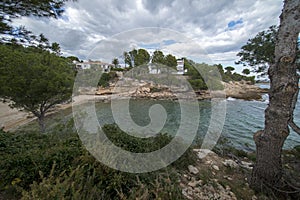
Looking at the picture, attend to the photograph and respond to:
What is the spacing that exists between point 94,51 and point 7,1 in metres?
1.43

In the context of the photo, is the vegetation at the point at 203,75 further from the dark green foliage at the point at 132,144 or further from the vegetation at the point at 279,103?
the dark green foliage at the point at 132,144

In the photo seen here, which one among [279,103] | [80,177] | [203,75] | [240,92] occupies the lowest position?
[240,92]

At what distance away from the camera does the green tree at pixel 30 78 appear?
4.01 metres

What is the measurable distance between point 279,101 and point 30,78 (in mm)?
6492

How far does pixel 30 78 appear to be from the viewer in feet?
14.8

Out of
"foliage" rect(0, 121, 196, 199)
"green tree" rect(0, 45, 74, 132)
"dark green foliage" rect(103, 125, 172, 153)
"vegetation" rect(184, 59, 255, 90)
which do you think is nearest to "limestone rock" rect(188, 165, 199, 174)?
"dark green foliage" rect(103, 125, 172, 153)

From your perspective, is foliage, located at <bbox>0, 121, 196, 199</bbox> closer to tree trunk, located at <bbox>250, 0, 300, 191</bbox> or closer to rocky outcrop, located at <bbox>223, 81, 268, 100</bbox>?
tree trunk, located at <bbox>250, 0, 300, 191</bbox>

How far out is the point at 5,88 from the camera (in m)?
3.97

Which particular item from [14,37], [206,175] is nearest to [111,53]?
[14,37]

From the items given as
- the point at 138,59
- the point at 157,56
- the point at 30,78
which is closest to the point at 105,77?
the point at 138,59

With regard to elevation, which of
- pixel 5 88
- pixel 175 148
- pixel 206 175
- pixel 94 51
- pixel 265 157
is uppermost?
pixel 94 51

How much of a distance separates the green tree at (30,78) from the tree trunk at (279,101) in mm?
5383

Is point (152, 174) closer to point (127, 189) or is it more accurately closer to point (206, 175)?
point (127, 189)

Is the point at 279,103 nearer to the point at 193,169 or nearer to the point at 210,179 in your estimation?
the point at 210,179
